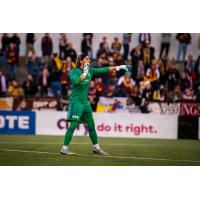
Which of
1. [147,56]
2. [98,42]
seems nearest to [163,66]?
[147,56]

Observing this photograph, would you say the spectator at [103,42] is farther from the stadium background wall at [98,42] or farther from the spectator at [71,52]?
the spectator at [71,52]

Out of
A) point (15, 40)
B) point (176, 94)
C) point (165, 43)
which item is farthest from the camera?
point (176, 94)

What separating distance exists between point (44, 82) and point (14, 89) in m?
1.02

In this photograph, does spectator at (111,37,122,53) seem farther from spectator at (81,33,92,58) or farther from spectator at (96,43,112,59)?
spectator at (81,33,92,58)

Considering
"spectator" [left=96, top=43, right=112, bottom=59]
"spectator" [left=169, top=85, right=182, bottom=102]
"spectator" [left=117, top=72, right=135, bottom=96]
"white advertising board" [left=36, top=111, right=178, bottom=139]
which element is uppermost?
"spectator" [left=96, top=43, right=112, bottom=59]

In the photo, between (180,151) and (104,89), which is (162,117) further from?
(180,151)

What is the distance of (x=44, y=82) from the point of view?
17.1 meters

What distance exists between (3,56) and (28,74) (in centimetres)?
96

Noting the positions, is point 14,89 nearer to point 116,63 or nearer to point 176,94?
point 116,63

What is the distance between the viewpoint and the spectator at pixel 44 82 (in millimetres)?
17075

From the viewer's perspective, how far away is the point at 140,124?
15.5 m

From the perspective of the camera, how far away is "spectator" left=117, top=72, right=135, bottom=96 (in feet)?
56.1

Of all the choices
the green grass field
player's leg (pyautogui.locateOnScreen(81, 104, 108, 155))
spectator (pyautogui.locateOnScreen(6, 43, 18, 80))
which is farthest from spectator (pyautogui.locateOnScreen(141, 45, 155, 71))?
player's leg (pyautogui.locateOnScreen(81, 104, 108, 155))

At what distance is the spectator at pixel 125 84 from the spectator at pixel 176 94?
4.07ft
